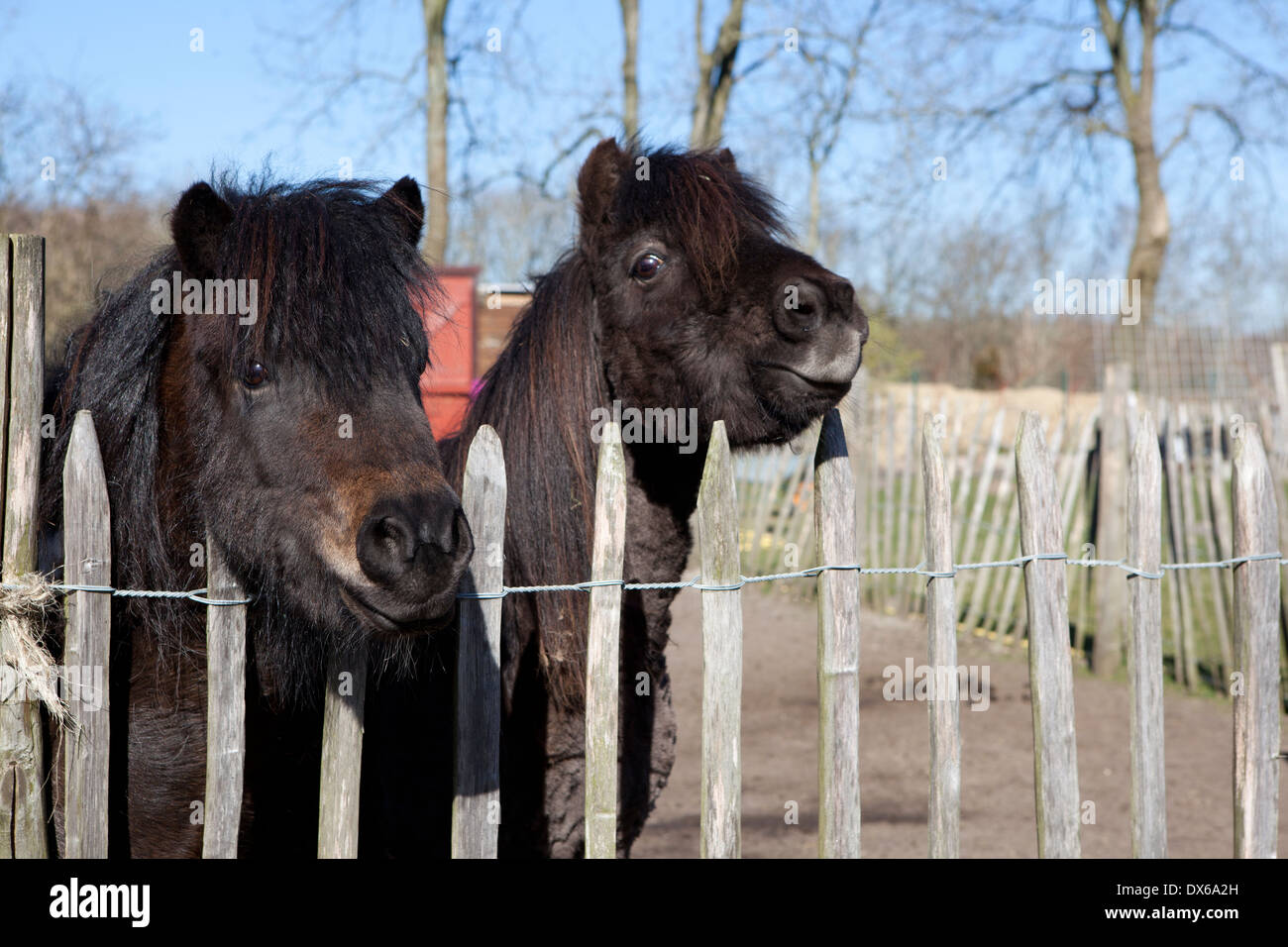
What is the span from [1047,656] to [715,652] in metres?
1.01

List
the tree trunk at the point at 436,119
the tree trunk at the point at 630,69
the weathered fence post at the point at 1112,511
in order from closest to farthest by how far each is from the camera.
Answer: the weathered fence post at the point at 1112,511 < the tree trunk at the point at 436,119 < the tree trunk at the point at 630,69

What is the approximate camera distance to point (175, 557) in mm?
2287

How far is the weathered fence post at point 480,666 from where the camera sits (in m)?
2.39

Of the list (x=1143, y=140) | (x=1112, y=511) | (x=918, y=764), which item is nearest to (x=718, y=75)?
(x=1143, y=140)

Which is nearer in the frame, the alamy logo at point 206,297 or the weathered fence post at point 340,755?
the alamy logo at point 206,297

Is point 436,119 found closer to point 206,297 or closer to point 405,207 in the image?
point 405,207

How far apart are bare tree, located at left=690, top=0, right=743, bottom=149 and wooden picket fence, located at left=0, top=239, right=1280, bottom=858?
1108cm

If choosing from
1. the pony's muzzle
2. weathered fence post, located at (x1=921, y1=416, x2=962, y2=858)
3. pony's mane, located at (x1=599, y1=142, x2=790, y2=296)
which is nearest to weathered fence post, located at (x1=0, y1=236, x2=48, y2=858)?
the pony's muzzle

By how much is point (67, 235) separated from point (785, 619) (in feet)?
35.8

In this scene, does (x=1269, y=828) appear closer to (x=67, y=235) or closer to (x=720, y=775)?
(x=720, y=775)

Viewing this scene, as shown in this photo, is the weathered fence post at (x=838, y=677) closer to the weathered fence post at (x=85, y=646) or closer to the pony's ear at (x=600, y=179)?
the pony's ear at (x=600, y=179)
